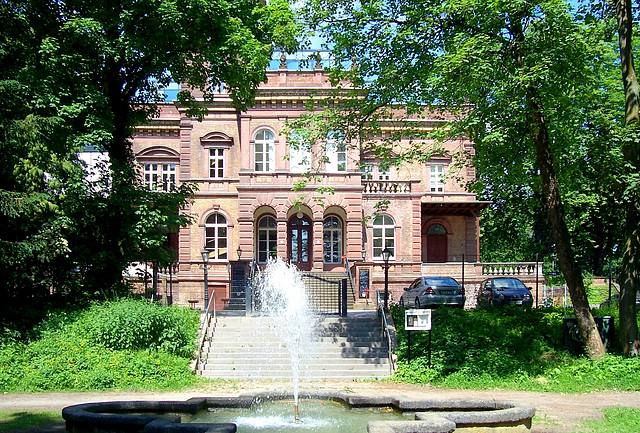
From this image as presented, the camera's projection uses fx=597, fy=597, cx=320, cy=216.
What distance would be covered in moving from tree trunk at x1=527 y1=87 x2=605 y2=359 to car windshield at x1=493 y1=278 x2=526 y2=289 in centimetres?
1230

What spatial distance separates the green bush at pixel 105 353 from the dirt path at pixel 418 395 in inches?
28.1

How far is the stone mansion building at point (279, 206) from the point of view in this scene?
104 feet

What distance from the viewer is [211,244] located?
3456cm

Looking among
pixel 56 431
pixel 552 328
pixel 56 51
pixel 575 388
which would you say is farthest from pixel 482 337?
pixel 56 51

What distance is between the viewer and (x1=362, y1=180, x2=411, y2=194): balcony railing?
34.2 metres

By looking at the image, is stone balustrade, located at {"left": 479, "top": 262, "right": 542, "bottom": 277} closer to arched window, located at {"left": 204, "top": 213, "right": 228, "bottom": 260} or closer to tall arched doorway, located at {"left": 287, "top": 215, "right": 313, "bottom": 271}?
tall arched doorway, located at {"left": 287, "top": 215, "right": 313, "bottom": 271}

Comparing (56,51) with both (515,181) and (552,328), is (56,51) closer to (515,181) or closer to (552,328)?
(515,181)

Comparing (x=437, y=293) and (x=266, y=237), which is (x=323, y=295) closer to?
(x=437, y=293)

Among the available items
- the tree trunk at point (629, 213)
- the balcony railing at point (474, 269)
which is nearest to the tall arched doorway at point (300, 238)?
the balcony railing at point (474, 269)

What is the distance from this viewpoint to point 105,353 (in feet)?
53.4

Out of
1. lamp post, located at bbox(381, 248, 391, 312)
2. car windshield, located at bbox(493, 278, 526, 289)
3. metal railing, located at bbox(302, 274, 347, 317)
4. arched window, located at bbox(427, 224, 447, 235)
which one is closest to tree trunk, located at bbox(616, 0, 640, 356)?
lamp post, located at bbox(381, 248, 391, 312)

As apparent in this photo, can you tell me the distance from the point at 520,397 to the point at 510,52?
8426 mm

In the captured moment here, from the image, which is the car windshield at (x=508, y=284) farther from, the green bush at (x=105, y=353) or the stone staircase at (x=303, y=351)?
the green bush at (x=105, y=353)

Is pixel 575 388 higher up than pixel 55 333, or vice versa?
pixel 55 333
